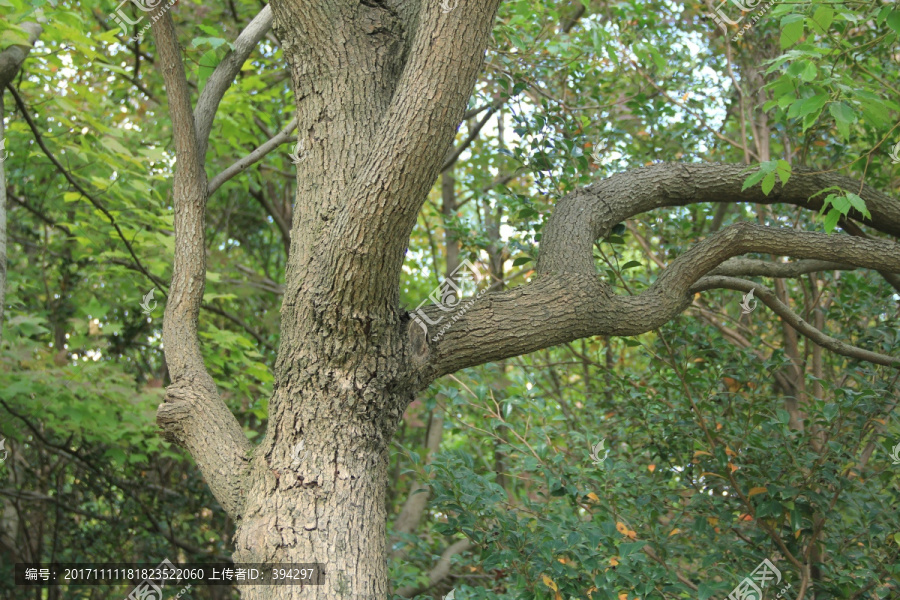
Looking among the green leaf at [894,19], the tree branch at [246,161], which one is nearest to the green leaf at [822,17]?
the green leaf at [894,19]

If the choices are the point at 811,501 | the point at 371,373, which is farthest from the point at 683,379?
the point at 371,373

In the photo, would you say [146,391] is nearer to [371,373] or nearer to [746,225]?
[371,373]

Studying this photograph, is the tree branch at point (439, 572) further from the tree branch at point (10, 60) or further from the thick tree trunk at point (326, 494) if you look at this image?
the tree branch at point (10, 60)

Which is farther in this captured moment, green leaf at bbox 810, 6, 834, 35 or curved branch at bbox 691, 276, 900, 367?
curved branch at bbox 691, 276, 900, 367

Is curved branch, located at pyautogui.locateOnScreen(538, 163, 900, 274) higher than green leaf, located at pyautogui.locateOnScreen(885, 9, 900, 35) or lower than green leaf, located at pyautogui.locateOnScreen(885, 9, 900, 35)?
lower

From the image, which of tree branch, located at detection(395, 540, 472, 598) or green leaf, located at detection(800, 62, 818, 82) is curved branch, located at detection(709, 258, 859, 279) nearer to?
green leaf, located at detection(800, 62, 818, 82)

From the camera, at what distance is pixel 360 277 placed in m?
1.81

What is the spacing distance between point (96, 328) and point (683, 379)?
166 inches

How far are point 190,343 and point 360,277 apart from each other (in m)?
0.81

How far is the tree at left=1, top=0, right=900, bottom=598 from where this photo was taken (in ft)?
5.87

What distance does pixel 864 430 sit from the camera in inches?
115

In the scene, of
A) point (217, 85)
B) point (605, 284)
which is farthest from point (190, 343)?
point (605, 284)

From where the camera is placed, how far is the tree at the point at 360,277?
70.4 inches

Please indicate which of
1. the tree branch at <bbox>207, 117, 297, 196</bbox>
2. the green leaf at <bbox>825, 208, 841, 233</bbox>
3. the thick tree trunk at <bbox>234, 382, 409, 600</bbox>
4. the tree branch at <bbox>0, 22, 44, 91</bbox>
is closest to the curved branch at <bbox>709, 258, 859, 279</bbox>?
the green leaf at <bbox>825, 208, 841, 233</bbox>
